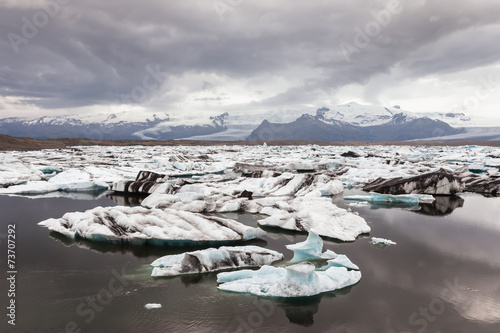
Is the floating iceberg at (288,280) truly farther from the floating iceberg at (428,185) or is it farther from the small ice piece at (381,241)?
the floating iceberg at (428,185)

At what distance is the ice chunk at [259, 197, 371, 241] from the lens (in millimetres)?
10008

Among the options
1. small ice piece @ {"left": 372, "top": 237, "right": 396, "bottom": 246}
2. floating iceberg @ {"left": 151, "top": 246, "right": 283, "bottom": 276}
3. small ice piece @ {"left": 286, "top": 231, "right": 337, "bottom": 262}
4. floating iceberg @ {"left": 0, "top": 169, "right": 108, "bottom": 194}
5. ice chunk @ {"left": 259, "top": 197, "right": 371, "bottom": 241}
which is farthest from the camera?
floating iceberg @ {"left": 0, "top": 169, "right": 108, "bottom": 194}

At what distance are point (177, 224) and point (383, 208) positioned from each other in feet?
29.3

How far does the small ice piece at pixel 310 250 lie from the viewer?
778cm

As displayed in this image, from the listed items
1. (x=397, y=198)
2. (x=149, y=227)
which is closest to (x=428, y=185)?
(x=397, y=198)

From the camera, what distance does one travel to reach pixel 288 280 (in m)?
6.32

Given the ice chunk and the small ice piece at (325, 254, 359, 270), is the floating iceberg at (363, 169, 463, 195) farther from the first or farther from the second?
the small ice piece at (325, 254, 359, 270)

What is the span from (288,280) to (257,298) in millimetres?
663

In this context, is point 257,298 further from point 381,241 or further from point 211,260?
point 381,241

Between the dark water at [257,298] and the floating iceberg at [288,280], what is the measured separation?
173mm

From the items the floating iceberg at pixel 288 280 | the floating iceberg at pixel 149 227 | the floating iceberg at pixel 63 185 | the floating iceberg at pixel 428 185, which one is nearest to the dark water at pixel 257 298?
the floating iceberg at pixel 288 280

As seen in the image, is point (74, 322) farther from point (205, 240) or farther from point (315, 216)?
point (315, 216)

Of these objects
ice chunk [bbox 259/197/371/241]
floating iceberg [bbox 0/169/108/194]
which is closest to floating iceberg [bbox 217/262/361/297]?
ice chunk [bbox 259/197/371/241]

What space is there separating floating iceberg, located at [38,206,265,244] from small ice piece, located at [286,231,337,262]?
1.91 metres
